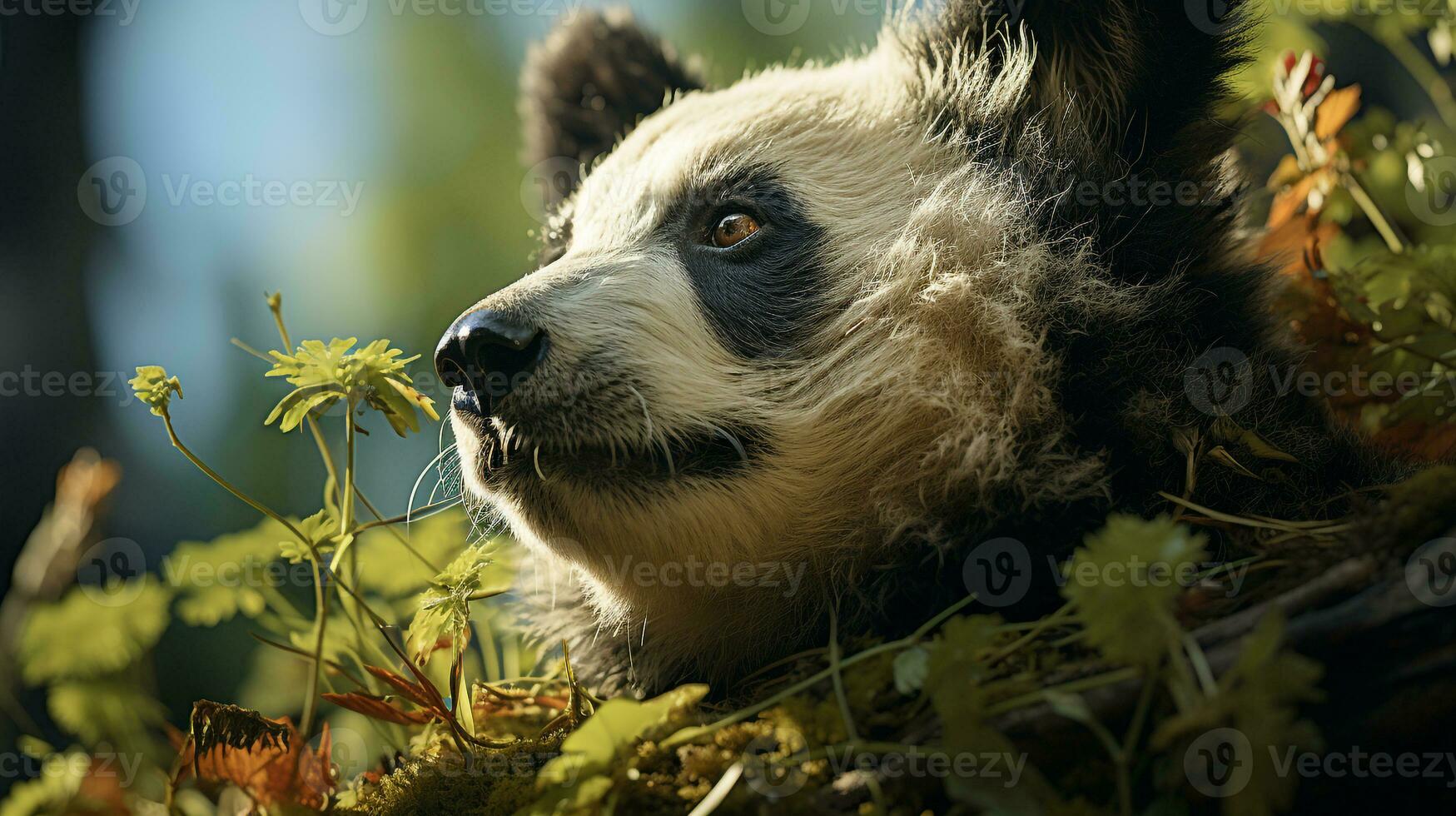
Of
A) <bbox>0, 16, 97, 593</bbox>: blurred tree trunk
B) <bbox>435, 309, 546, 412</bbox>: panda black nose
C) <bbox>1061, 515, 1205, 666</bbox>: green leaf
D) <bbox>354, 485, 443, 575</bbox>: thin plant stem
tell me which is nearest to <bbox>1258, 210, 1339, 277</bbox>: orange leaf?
<bbox>1061, 515, 1205, 666</bbox>: green leaf

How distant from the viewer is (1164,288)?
1443 millimetres

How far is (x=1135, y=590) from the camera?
0.82m

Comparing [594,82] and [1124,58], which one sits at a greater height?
[594,82]

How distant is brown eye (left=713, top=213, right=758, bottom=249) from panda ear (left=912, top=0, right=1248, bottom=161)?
548 millimetres

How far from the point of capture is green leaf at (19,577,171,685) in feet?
5.60

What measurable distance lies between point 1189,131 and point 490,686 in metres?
1.50

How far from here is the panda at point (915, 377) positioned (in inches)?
53.7

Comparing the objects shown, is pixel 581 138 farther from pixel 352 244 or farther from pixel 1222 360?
pixel 352 244

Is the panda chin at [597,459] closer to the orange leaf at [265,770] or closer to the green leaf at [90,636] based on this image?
the orange leaf at [265,770]

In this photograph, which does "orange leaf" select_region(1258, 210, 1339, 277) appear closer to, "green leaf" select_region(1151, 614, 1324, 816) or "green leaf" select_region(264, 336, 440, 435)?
"green leaf" select_region(1151, 614, 1324, 816)

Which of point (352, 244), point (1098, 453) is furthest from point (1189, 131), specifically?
point (352, 244)

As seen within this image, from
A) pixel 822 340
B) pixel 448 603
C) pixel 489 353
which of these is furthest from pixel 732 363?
pixel 448 603

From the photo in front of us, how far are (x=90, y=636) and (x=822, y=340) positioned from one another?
152 cm

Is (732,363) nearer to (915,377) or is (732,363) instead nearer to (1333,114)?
(915,377)
